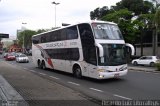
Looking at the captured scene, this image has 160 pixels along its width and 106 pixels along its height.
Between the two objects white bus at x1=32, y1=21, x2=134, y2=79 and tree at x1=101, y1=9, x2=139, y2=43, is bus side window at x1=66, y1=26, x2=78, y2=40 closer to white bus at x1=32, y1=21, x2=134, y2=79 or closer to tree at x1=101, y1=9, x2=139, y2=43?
white bus at x1=32, y1=21, x2=134, y2=79

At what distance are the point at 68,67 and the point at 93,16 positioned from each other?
43804 millimetres

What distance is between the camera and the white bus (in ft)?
54.2

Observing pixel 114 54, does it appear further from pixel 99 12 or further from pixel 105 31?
pixel 99 12

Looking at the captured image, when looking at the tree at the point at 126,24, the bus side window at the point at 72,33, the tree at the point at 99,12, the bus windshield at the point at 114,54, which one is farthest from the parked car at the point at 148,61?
the tree at the point at 99,12

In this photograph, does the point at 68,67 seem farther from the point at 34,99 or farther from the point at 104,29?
the point at 34,99

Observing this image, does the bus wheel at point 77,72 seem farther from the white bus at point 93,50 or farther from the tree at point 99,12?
the tree at point 99,12

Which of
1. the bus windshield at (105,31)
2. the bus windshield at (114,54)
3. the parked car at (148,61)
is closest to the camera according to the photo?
the bus windshield at (114,54)

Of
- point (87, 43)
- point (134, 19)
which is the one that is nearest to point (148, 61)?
point (134, 19)

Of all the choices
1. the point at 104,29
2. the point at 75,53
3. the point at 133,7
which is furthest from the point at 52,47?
the point at 133,7

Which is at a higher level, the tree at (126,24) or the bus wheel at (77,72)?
the tree at (126,24)

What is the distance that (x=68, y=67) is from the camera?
2070 cm

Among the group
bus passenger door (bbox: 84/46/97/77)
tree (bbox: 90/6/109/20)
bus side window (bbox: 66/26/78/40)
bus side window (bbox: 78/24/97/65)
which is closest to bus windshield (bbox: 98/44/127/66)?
bus passenger door (bbox: 84/46/97/77)

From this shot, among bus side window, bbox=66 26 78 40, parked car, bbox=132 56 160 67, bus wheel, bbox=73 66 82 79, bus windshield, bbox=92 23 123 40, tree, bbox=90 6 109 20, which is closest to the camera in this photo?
bus windshield, bbox=92 23 123 40

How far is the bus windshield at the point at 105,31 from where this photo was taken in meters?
17.0
